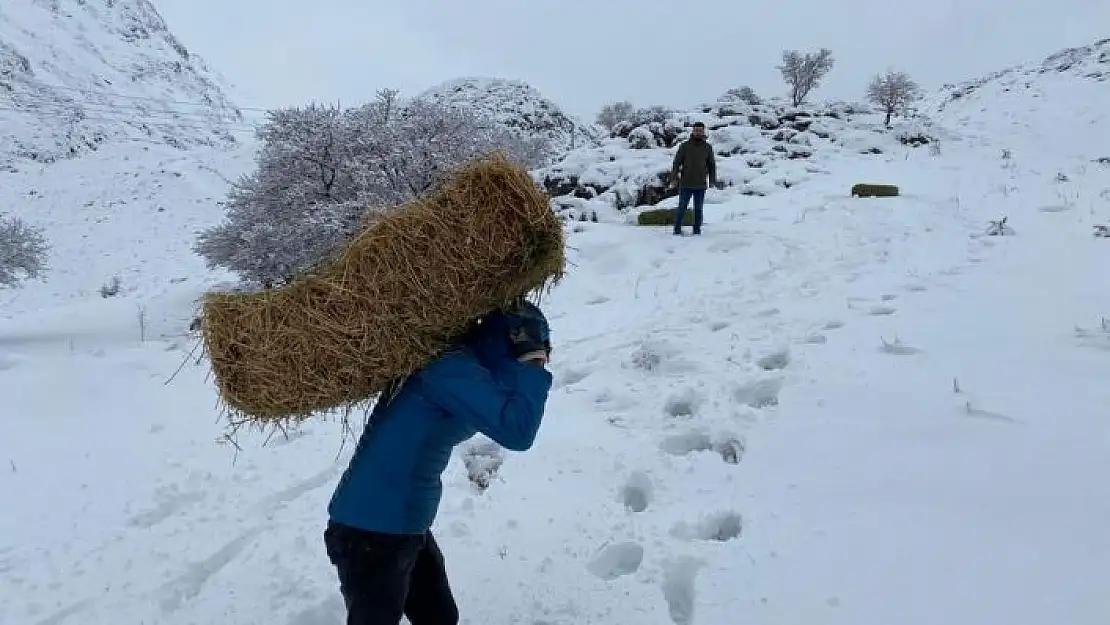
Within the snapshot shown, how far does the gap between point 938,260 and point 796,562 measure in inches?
258

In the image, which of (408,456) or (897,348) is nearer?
(408,456)

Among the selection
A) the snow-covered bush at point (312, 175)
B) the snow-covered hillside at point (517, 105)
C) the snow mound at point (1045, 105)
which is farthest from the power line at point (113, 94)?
the snow mound at point (1045, 105)

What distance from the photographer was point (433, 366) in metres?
2.24

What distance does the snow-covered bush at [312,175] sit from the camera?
1419 cm

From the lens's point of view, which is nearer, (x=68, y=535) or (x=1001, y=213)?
(x=68, y=535)

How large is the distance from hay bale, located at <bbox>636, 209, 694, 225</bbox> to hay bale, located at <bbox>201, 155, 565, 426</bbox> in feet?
36.3

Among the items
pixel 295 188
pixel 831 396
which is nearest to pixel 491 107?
pixel 295 188

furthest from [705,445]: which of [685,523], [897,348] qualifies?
[897,348]

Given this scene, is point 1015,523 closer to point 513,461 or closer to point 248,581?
point 513,461

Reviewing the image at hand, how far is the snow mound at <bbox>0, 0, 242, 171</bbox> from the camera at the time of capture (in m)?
44.2

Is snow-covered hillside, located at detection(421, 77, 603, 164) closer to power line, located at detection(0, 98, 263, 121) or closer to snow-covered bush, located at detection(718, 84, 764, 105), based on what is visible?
snow-covered bush, located at detection(718, 84, 764, 105)

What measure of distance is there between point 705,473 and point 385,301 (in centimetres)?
255

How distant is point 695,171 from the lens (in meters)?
11.8

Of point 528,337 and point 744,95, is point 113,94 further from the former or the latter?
point 528,337
